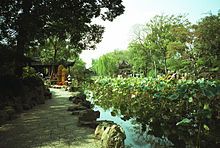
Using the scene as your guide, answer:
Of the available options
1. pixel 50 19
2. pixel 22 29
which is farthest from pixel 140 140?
pixel 50 19

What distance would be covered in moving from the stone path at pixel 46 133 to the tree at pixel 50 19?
238 cm

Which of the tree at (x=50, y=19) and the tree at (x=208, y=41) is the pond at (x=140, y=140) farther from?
the tree at (x=208, y=41)

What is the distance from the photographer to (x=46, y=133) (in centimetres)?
570

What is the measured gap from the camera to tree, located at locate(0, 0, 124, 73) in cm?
859

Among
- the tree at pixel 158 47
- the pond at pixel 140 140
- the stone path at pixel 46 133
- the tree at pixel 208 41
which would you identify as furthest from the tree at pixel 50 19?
the tree at pixel 158 47

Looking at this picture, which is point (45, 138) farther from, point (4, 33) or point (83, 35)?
point (83, 35)

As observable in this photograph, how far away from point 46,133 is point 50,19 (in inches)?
227

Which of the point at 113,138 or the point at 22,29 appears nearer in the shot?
the point at 113,138

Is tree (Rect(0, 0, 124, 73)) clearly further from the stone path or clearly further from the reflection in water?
the reflection in water

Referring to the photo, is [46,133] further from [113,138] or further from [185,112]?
[185,112]

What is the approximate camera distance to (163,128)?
5562mm

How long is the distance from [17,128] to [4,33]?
3.34 m

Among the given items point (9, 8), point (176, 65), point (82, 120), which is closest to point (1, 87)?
point (9, 8)

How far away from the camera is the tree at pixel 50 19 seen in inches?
338
